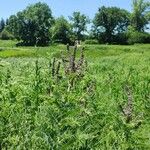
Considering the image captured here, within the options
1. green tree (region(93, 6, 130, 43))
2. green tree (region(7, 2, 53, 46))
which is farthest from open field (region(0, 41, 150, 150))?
green tree (region(93, 6, 130, 43))

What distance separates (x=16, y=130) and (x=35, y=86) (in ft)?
2.80

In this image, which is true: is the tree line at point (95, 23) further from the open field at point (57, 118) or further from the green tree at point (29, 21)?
the open field at point (57, 118)

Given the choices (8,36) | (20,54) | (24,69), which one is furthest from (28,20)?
(24,69)

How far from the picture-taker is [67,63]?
6.75m

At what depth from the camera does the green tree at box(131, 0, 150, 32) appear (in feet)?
424

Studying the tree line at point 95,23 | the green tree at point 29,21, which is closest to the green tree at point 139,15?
the tree line at point 95,23

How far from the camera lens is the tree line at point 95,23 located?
4483 inches

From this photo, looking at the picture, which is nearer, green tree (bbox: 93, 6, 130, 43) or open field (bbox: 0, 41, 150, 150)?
open field (bbox: 0, 41, 150, 150)

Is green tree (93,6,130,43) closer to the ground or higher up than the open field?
Result: closer to the ground

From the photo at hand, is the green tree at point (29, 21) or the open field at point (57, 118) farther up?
the open field at point (57, 118)

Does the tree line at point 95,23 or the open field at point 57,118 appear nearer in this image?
the open field at point 57,118

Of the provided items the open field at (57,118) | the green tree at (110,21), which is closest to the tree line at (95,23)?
the green tree at (110,21)

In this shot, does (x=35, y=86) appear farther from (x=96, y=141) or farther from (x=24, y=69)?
(x=24, y=69)

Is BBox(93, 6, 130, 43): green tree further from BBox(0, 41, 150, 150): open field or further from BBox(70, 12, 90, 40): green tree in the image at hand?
BBox(0, 41, 150, 150): open field
